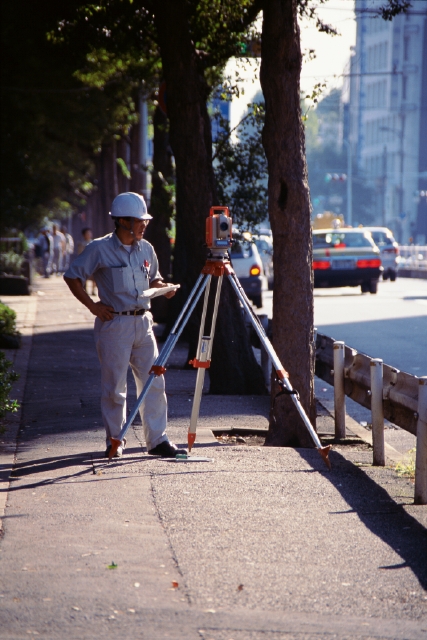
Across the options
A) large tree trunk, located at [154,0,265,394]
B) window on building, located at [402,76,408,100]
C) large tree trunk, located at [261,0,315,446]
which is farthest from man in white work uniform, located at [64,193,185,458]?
window on building, located at [402,76,408,100]

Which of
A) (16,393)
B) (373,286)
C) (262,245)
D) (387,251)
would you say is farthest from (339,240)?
(16,393)

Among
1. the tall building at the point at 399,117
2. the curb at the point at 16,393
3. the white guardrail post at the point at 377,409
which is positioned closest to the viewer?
the curb at the point at 16,393

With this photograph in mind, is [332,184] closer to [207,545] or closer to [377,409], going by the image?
[377,409]

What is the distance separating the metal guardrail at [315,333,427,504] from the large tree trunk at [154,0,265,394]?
1.59 m

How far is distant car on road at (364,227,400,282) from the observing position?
124ft

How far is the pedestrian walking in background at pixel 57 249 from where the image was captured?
44094 mm

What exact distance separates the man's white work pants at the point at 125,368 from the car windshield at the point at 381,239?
101 ft

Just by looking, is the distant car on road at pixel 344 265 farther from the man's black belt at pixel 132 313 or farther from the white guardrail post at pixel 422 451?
the white guardrail post at pixel 422 451

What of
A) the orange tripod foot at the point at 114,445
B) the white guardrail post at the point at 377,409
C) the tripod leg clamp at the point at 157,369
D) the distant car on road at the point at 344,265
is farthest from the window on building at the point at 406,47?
the orange tripod foot at the point at 114,445

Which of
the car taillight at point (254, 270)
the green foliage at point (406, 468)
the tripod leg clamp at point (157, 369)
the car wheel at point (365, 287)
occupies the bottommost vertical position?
the car wheel at point (365, 287)

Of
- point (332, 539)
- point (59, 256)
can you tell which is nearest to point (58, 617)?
point (332, 539)

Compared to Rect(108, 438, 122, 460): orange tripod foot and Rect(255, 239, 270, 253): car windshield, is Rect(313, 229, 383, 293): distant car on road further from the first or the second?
Rect(108, 438, 122, 460): orange tripod foot

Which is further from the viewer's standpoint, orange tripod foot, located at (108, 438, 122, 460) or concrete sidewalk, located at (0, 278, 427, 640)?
orange tripod foot, located at (108, 438, 122, 460)

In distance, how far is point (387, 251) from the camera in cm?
3766
